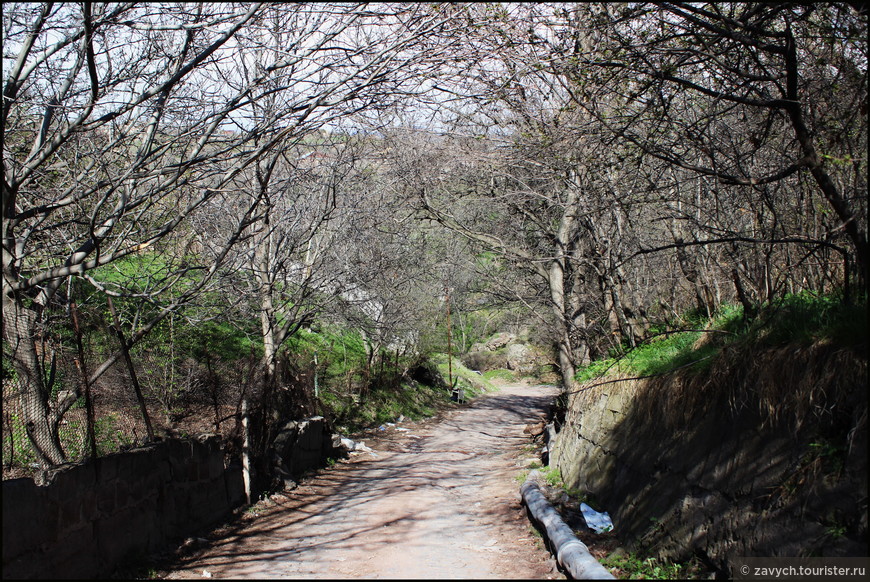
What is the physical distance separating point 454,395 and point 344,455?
14.9 meters

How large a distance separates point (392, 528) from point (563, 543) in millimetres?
2440

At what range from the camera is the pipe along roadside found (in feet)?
17.0

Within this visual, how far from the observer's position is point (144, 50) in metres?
6.23

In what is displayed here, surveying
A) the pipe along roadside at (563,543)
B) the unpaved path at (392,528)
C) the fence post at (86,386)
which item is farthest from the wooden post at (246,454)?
the pipe along roadside at (563,543)

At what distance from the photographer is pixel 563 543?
609cm

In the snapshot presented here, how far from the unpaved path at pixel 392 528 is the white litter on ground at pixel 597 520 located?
0.60m

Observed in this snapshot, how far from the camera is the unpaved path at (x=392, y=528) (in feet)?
20.2

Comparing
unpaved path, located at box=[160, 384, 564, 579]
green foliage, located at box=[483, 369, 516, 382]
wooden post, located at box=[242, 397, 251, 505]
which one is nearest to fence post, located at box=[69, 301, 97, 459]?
unpaved path, located at box=[160, 384, 564, 579]

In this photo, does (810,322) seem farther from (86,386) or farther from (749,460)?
(86,386)

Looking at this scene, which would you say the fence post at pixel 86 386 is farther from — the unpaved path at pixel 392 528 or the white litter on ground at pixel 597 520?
the white litter on ground at pixel 597 520

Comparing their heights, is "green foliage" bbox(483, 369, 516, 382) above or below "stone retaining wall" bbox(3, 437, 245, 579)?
below

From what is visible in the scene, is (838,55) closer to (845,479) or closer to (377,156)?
(845,479)

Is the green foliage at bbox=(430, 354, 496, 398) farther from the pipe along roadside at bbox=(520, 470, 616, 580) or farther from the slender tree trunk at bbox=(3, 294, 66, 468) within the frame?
the slender tree trunk at bbox=(3, 294, 66, 468)

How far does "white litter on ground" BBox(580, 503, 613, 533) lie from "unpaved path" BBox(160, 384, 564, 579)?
0.60 metres
